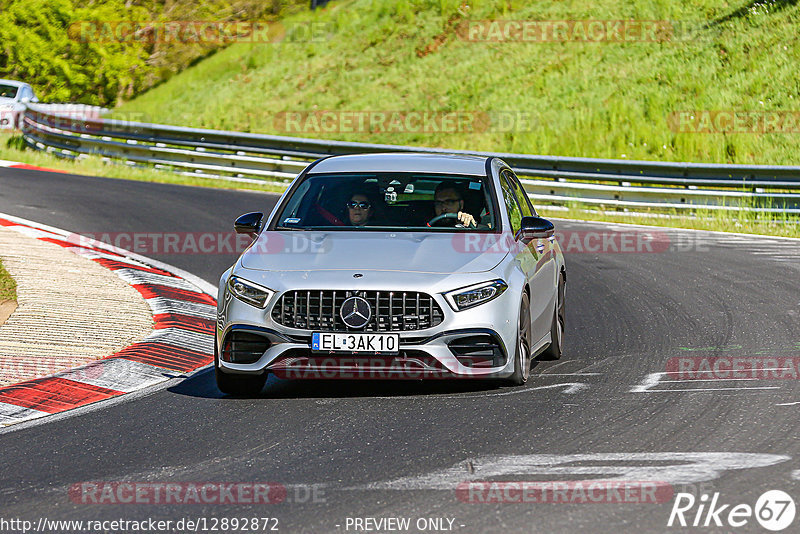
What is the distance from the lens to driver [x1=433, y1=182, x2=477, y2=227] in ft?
28.5

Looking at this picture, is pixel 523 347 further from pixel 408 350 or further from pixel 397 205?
pixel 397 205

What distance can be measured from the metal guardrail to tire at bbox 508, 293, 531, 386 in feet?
31.9

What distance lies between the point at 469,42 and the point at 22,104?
15.4 metres

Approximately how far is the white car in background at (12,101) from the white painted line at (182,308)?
830 inches

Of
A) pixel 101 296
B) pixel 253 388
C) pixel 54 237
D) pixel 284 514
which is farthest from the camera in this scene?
pixel 54 237

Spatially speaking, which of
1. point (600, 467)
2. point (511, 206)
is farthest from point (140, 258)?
point (600, 467)

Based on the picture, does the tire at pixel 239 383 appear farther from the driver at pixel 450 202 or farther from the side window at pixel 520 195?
the side window at pixel 520 195

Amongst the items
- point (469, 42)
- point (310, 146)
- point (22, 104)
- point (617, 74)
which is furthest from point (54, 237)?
point (469, 42)

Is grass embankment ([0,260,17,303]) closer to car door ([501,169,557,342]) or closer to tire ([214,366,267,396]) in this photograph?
Answer: tire ([214,366,267,396])

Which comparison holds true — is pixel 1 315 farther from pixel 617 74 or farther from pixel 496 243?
pixel 617 74

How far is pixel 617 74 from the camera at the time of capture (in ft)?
111

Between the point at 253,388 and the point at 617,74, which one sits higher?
the point at 617,74

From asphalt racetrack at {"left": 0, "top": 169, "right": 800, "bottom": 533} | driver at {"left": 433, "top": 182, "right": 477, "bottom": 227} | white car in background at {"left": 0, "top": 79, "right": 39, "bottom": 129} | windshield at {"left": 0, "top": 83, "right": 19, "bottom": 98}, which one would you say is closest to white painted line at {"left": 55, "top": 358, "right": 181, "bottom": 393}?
asphalt racetrack at {"left": 0, "top": 169, "right": 800, "bottom": 533}

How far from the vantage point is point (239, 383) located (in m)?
7.88
